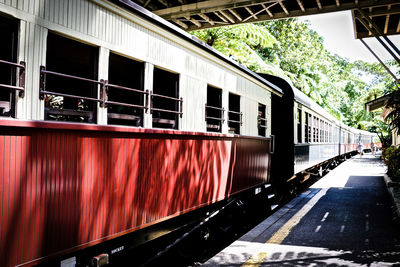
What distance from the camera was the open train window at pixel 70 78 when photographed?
10.3 ft

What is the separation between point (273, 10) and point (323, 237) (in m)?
5.94

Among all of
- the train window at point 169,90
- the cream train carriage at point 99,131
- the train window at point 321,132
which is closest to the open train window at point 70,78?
the cream train carriage at point 99,131

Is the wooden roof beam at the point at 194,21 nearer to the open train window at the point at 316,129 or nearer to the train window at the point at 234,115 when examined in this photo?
the train window at the point at 234,115

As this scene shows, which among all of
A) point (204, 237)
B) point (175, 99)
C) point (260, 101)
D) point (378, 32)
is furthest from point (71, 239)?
point (378, 32)

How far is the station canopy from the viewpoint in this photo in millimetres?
7841

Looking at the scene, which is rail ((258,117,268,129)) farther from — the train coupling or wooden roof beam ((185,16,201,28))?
the train coupling

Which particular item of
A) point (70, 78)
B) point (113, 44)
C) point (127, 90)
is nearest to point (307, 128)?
point (127, 90)

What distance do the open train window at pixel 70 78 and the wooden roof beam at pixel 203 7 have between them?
3.87 m

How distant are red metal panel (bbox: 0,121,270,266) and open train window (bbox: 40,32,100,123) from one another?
27 centimetres

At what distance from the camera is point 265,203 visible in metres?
9.03

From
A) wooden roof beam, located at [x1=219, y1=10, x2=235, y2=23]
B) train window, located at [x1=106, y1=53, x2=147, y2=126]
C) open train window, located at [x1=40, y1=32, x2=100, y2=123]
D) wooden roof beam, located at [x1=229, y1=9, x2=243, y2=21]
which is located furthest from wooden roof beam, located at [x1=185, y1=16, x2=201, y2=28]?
train window, located at [x1=106, y1=53, x2=147, y2=126]

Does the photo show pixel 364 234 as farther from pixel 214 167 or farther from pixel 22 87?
pixel 22 87

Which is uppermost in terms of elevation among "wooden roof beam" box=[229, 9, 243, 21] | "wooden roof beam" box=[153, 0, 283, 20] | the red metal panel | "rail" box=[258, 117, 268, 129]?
"wooden roof beam" box=[229, 9, 243, 21]

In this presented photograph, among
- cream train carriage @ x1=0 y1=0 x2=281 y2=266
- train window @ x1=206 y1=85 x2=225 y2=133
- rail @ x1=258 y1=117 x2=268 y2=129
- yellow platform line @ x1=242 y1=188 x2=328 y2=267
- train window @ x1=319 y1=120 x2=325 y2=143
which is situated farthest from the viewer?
train window @ x1=319 y1=120 x2=325 y2=143
